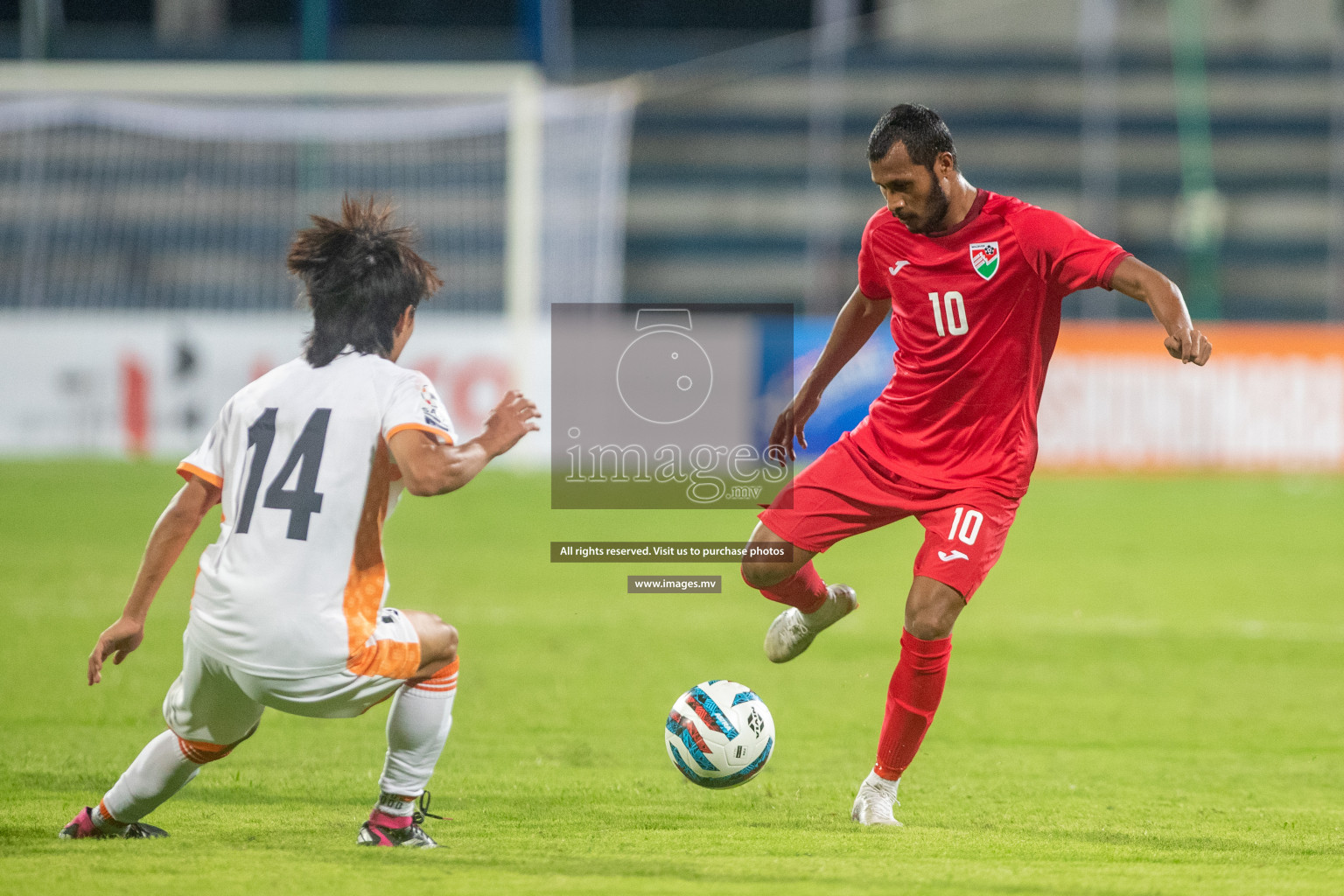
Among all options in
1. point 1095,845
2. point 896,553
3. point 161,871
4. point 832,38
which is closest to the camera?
point 161,871

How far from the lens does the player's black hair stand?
4.59m

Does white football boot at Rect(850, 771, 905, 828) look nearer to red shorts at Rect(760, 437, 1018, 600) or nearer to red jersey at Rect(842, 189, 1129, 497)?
red shorts at Rect(760, 437, 1018, 600)

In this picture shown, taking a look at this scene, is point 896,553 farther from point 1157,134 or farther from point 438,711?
point 1157,134

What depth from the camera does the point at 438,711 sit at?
4.01m

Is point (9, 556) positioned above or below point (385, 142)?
below

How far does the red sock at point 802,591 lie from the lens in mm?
5098

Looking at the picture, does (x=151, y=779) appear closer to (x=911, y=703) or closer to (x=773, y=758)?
(x=911, y=703)

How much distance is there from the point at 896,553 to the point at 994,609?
2700 mm

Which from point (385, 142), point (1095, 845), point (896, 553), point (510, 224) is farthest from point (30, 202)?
point (1095, 845)

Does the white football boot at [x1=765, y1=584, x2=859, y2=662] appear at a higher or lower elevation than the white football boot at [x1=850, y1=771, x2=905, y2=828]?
higher

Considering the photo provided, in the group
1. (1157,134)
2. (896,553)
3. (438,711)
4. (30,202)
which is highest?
(1157,134)

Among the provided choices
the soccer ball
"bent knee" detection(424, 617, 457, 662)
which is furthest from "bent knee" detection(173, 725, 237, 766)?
the soccer ball

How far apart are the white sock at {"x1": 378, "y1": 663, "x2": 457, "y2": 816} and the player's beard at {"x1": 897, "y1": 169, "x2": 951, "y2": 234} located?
6.48 feet

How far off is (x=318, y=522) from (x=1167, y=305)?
7.82 ft
